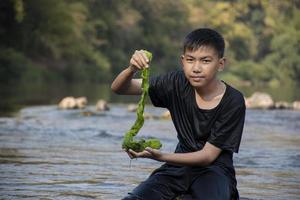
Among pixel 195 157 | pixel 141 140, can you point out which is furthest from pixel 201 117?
pixel 141 140

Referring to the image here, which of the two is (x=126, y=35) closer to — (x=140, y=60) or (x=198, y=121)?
(x=198, y=121)

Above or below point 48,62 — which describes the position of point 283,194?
above

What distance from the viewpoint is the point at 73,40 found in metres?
43.5

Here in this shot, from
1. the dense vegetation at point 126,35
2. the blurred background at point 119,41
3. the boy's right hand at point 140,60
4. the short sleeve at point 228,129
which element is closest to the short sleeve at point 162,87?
the short sleeve at point 228,129

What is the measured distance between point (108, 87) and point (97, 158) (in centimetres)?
2767

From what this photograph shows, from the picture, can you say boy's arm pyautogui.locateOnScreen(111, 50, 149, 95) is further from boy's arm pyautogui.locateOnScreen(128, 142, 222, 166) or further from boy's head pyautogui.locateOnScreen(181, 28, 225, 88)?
boy's arm pyautogui.locateOnScreen(128, 142, 222, 166)

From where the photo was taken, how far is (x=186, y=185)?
191 inches

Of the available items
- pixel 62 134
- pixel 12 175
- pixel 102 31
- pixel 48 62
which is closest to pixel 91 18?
pixel 102 31

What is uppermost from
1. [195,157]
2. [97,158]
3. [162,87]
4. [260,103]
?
[162,87]

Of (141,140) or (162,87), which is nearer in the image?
(141,140)

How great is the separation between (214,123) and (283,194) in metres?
1.85

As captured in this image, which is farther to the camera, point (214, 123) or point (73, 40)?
point (73, 40)

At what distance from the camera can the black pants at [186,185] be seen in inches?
184

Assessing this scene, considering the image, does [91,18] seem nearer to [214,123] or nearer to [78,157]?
[78,157]
